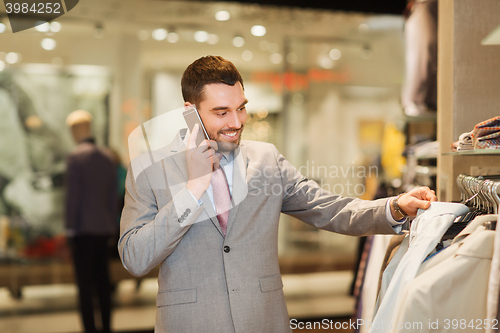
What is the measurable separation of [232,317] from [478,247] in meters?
0.78

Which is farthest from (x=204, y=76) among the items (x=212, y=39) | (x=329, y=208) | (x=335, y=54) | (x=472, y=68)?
(x=335, y=54)

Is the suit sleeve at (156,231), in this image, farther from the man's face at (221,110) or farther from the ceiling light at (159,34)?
the ceiling light at (159,34)

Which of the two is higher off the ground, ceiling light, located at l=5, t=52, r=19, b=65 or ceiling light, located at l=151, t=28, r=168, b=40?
ceiling light, located at l=151, t=28, r=168, b=40

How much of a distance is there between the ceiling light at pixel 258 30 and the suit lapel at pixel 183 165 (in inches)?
109

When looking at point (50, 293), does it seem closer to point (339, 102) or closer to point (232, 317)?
point (232, 317)

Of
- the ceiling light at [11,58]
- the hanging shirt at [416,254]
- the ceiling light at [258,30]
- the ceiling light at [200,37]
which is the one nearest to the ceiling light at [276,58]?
the ceiling light at [258,30]

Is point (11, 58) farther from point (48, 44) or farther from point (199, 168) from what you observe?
point (199, 168)

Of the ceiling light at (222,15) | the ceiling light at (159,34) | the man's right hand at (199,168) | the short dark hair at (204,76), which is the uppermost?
the ceiling light at (222,15)

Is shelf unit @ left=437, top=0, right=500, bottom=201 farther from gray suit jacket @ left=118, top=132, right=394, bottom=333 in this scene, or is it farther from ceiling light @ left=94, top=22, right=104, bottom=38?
ceiling light @ left=94, top=22, right=104, bottom=38

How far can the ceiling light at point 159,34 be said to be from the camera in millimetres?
3914

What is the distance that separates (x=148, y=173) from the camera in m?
1.49

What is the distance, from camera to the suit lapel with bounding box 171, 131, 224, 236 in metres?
1.48

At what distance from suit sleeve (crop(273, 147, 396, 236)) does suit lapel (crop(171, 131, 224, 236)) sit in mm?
314

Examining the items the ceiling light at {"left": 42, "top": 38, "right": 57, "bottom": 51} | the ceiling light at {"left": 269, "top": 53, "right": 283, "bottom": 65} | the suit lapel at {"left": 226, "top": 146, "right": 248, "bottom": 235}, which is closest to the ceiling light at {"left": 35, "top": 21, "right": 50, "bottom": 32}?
the ceiling light at {"left": 42, "top": 38, "right": 57, "bottom": 51}
